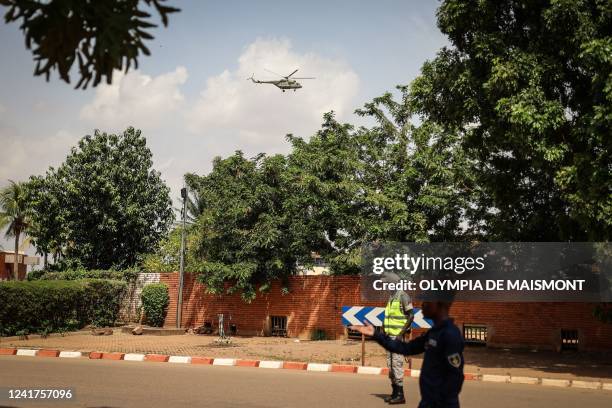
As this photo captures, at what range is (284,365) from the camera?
15992 mm

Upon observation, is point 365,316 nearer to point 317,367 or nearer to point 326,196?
point 317,367

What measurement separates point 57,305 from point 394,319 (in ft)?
58.3

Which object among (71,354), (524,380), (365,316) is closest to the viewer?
(524,380)

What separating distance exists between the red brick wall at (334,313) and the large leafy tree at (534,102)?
4127 mm

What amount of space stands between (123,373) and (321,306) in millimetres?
13199

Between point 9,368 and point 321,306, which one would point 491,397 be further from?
point 321,306

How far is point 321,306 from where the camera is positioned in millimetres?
25734

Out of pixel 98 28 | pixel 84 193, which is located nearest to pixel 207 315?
pixel 84 193

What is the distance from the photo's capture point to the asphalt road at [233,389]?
967 cm

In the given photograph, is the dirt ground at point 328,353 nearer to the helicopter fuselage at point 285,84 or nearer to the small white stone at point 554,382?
the small white stone at point 554,382

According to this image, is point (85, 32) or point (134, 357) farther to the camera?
point (134, 357)

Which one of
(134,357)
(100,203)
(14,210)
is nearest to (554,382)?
(134,357)

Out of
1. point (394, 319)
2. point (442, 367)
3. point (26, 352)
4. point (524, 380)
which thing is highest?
point (394, 319)

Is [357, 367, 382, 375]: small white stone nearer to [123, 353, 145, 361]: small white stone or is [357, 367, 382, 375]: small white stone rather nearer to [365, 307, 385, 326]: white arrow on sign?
[365, 307, 385, 326]: white arrow on sign
